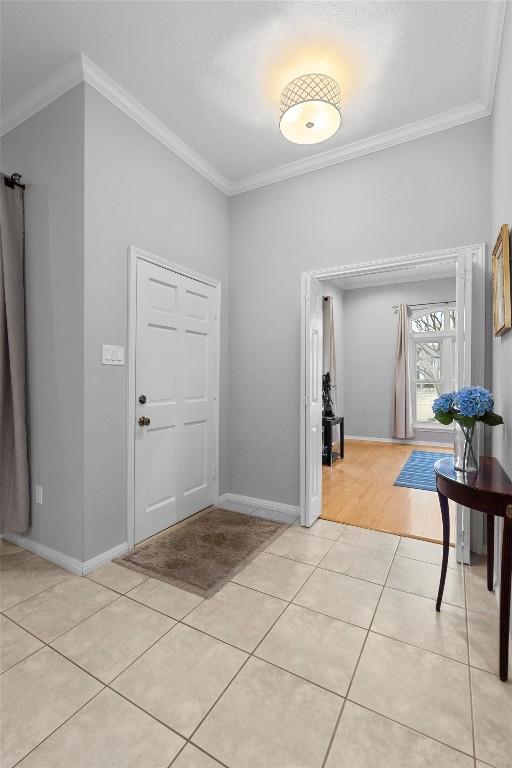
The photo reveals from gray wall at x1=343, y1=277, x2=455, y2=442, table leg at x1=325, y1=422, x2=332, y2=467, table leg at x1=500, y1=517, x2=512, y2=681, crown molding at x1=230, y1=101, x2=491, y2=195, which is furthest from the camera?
gray wall at x1=343, y1=277, x2=455, y2=442

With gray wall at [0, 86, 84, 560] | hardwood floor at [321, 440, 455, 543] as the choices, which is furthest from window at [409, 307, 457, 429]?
gray wall at [0, 86, 84, 560]

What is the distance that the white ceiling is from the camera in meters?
1.86

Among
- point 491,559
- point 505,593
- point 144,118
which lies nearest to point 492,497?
point 505,593

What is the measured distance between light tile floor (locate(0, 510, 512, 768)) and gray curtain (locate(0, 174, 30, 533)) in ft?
1.33

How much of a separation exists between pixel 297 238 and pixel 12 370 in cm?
242

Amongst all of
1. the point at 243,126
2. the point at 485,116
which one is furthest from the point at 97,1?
the point at 485,116

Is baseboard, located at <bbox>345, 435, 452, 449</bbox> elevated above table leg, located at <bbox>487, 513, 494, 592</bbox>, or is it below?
below

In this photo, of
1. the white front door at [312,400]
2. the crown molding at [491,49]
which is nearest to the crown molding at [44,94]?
the white front door at [312,400]

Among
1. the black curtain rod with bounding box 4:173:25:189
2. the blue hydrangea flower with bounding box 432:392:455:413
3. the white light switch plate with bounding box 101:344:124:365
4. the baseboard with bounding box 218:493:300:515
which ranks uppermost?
the black curtain rod with bounding box 4:173:25:189

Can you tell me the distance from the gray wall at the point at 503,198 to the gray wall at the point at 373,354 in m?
4.47

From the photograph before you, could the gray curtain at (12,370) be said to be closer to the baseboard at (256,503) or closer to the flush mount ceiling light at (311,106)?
the baseboard at (256,503)

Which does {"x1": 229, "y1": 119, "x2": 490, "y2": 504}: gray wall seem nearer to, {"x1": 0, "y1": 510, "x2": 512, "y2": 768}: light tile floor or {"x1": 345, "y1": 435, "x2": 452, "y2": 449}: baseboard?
{"x1": 0, "y1": 510, "x2": 512, "y2": 768}: light tile floor

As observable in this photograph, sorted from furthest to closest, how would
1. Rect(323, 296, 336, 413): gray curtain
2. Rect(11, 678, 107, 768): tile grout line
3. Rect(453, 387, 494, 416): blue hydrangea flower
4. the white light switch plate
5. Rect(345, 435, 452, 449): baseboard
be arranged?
Rect(345, 435, 452, 449): baseboard
Rect(323, 296, 336, 413): gray curtain
the white light switch plate
Rect(453, 387, 494, 416): blue hydrangea flower
Rect(11, 678, 107, 768): tile grout line

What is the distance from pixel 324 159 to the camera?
2986mm
